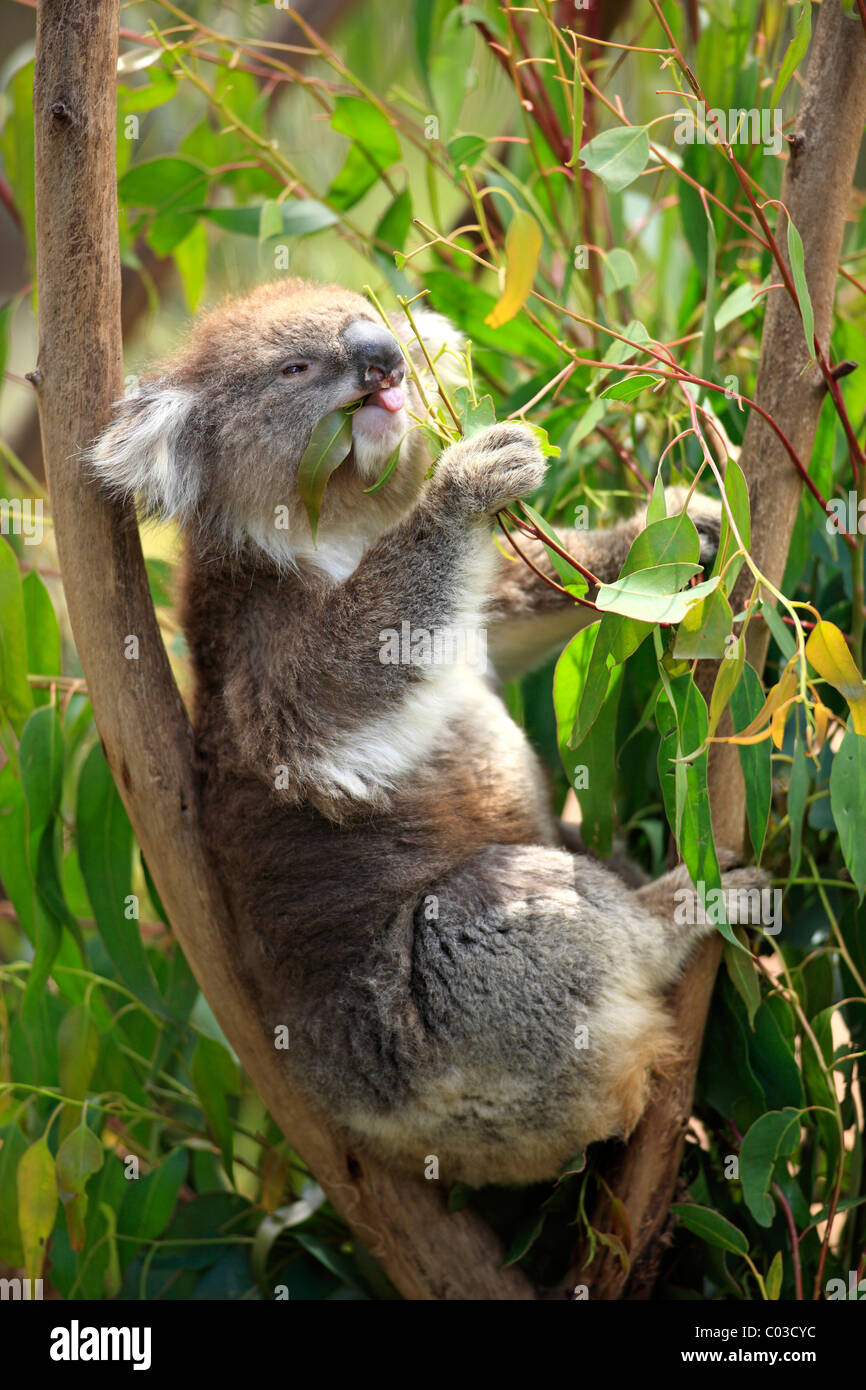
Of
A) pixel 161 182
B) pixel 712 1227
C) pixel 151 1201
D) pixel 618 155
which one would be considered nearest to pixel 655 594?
pixel 618 155

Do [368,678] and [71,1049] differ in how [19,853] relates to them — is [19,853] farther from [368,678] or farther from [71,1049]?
[368,678]

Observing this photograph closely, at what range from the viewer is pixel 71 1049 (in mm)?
2361

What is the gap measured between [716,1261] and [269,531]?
163 centimetres

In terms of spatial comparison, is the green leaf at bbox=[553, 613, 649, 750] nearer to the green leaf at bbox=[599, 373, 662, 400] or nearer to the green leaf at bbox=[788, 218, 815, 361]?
the green leaf at bbox=[599, 373, 662, 400]

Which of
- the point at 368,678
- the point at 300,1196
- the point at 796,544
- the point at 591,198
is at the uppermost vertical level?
the point at 591,198

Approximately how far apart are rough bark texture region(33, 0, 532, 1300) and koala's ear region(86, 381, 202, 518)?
42 mm

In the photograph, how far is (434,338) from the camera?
2.61 metres

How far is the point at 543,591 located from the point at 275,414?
68cm

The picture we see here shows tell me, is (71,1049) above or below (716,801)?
below

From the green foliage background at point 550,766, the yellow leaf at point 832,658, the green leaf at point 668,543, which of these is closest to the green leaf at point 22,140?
the green foliage background at point 550,766

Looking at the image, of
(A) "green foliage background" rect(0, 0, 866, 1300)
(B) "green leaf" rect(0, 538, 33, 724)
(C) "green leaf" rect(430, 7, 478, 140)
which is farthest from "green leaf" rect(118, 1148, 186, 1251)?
(C) "green leaf" rect(430, 7, 478, 140)

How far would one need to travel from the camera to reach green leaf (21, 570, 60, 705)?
8.21 feet

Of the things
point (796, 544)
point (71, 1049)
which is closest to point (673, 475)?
point (796, 544)

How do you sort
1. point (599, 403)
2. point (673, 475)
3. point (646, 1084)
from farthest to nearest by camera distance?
point (673, 475), point (646, 1084), point (599, 403)
